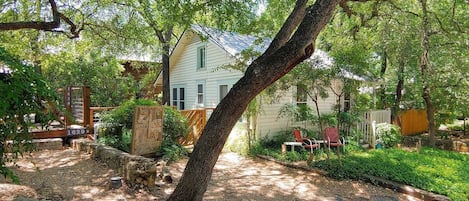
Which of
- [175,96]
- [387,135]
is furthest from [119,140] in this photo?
[387,135]

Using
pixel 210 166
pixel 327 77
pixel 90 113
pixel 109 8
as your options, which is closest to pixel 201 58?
pixel 109 8

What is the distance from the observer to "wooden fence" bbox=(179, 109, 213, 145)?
10.7 metres

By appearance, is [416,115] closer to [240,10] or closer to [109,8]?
[240,10]

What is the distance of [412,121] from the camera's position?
14906mm

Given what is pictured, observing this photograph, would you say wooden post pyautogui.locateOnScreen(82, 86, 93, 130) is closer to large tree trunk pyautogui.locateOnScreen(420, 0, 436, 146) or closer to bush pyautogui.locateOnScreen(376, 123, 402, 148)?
bush pyautogui.locateOnScreen(376, 123, 402, 148)

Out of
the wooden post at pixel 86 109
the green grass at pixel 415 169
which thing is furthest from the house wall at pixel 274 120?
the wooden post at pixel 86 109

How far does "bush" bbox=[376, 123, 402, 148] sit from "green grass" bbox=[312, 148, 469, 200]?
6.62 ft

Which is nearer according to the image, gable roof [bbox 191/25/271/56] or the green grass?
the green grass

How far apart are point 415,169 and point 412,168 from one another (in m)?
0.10

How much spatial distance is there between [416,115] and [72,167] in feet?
50.1

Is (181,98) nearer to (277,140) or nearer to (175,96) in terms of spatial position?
(175,96)

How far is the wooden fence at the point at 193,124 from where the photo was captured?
35.0 feet

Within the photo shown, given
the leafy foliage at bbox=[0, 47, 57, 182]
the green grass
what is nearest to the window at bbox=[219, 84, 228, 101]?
the green grass

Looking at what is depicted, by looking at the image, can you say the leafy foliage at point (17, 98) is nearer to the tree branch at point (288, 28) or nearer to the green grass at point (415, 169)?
the tree branch at point (288, 28)
